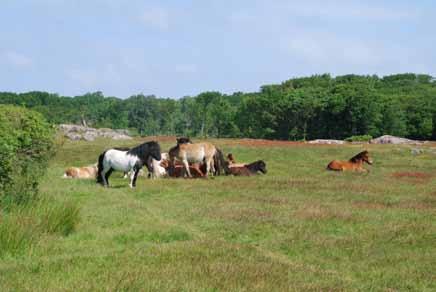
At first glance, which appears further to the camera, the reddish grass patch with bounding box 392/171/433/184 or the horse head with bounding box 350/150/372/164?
the horse head with bounding box 350/150/372/164

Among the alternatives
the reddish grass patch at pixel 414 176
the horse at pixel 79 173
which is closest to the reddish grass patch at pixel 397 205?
the reddish grass patch at pixel 414 176

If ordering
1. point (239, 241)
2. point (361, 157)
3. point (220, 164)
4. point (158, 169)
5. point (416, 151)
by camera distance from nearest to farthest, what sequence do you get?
point (239, 241), point (158, 169), point (220, 164), point (361, 157), point (416, 151)

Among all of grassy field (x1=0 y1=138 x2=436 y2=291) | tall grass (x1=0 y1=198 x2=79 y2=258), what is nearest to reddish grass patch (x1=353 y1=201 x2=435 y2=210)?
grassy field (x1=0 y1=138 x2=436 y2=291)

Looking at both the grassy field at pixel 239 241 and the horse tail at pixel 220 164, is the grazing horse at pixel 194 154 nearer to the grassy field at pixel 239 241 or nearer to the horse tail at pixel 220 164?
the horse tail at pixel 220 164

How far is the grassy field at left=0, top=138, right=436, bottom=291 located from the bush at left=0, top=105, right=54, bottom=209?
1457mm

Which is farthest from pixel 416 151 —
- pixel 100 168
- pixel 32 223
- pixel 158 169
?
pixel 32 223

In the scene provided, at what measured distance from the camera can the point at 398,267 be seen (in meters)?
8.80

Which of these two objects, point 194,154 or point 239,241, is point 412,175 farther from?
point 239,241

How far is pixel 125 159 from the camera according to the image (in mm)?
20328

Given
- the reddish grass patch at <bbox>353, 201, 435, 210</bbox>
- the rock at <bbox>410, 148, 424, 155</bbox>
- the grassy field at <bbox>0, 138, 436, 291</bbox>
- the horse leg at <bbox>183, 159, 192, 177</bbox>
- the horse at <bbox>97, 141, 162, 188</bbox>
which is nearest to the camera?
the grassy field at <bbox>0, 138, 436, 291</bbox>

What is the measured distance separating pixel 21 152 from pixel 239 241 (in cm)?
576

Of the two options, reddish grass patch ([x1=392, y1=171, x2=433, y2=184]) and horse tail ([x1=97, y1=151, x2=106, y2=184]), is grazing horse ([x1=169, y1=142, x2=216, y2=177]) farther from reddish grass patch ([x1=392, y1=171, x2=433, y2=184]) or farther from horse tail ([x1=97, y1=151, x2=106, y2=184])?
reddish grass patch ([x1=392, y1=171, x2=433, y2=184])

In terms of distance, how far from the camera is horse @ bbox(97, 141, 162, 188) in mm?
20312

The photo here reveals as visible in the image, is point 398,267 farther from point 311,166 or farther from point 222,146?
point 222,146
